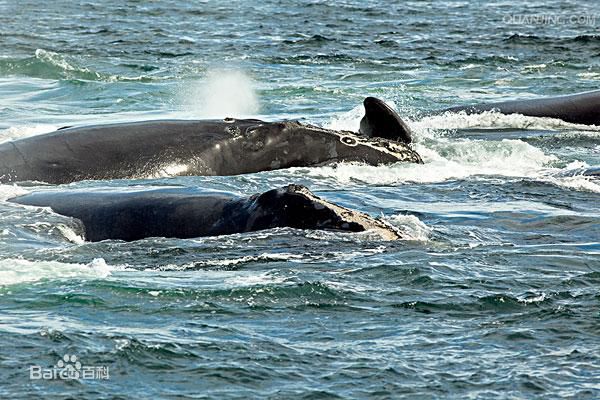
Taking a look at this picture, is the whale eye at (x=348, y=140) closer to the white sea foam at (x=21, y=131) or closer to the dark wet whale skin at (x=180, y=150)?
the dark wet whale skin at (x=180, y=150)

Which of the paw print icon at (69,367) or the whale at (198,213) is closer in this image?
the paw print icon at (69,367)

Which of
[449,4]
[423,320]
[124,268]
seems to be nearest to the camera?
[423,320]

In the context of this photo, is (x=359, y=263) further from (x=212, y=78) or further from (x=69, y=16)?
(x=69, y=16)

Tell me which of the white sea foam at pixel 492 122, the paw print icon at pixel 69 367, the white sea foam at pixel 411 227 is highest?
the paw print icon at pixel 69 367

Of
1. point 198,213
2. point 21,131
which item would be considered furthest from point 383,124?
point 21,131

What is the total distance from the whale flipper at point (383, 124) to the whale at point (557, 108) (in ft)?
18.5

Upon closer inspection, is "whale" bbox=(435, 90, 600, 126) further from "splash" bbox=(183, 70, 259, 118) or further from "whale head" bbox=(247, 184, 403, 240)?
"whale head" bbox=(247, 184, 403, 240)

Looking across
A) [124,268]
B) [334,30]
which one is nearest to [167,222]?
[124,268]

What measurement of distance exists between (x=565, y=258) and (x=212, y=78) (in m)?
18.2

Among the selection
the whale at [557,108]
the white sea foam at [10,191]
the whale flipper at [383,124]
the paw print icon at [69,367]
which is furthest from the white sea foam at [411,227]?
the whale at [557,108]

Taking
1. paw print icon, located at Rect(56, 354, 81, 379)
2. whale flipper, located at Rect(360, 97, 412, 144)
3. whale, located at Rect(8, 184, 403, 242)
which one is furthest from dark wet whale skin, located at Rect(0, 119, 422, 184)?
paw print icon, located at Rect(56, 354, 81, 379)

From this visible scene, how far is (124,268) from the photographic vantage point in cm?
1040
